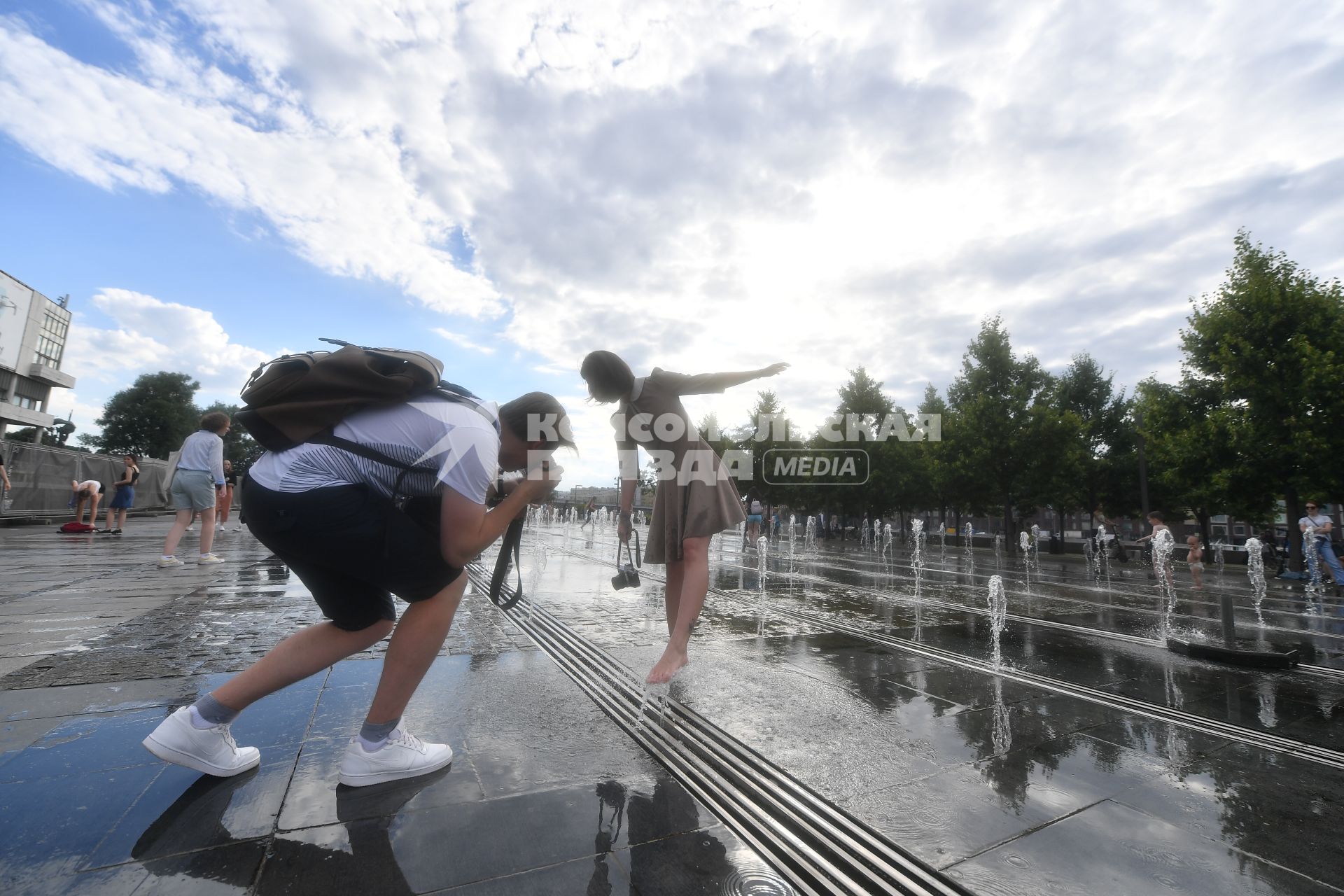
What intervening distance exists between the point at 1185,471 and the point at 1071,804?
21.8 m

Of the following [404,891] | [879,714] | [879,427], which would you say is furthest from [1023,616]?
[879,427]

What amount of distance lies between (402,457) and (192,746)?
119 centimetres

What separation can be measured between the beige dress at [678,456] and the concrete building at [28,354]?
7971 cm

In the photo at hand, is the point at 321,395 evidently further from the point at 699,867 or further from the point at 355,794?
the point at 699,867

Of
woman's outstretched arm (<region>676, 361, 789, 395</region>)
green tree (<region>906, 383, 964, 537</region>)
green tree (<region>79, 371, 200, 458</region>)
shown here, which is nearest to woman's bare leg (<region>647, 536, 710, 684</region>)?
woman's outstretched arm (<region>676, 361, 789, 395</region>)

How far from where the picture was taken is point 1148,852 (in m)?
1.85

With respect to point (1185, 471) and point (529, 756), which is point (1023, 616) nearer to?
point (529, 756)

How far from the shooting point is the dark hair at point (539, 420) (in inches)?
88.6

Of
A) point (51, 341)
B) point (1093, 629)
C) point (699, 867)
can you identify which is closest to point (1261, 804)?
point (699, 867)

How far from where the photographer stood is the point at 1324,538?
12.7 meters

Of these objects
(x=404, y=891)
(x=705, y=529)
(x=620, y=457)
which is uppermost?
(x=620, y=457)

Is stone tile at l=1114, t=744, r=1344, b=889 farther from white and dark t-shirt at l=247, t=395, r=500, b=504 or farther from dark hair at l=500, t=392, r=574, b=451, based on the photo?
white and dark t-shirt at l=247, t=395, r=500, b=504

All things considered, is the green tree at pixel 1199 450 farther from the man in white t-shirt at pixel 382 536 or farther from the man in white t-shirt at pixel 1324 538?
the man in white t-shirt at pixel 382 536

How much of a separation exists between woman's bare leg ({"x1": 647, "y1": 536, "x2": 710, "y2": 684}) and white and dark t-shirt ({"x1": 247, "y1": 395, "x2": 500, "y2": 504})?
5.18ft
